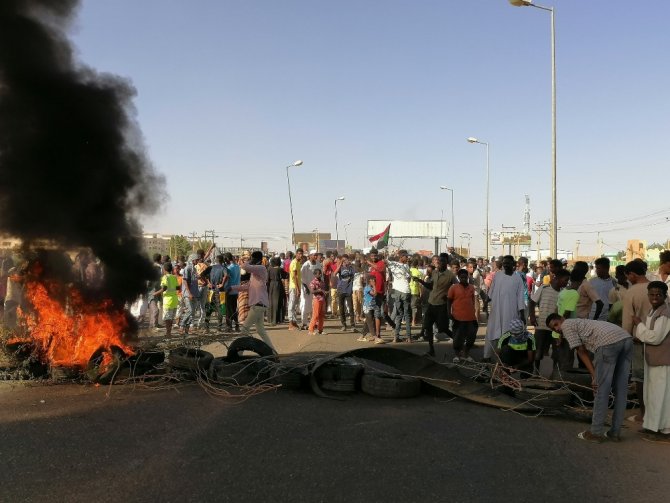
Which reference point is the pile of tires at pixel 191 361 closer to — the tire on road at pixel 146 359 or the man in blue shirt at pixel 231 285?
the tire on road at pixel 146 359

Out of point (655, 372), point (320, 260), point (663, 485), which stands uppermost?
point (320, 260)

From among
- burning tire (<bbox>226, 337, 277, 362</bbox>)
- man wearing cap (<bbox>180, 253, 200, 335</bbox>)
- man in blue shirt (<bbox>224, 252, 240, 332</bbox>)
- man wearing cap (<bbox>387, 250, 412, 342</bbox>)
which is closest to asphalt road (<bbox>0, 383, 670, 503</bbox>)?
burning tire (<bbox>226, 337, 277, 362</bbox>)

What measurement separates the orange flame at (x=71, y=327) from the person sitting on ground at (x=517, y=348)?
5033mm

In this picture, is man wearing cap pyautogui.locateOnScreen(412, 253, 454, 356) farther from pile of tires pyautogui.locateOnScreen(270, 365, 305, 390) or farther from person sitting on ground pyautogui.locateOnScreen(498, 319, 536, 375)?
pile of tires pyautogui.locateOnScreen(270, 365, 305, 390)

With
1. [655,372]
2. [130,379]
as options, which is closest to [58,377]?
[130,379]

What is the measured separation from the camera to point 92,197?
8.17 m

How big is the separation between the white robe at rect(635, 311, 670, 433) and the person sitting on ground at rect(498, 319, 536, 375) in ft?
8.00

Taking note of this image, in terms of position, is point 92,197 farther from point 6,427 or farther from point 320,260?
point 320,260

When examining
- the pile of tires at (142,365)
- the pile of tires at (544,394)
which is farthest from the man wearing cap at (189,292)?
the pile of tires at (544,394)

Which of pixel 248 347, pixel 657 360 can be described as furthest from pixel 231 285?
pixel 657 360

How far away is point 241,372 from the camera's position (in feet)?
23.0

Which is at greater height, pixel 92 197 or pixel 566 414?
→ pixel 92 197

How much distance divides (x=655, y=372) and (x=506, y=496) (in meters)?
2.51

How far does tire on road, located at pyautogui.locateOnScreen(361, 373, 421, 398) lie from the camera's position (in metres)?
6.56
